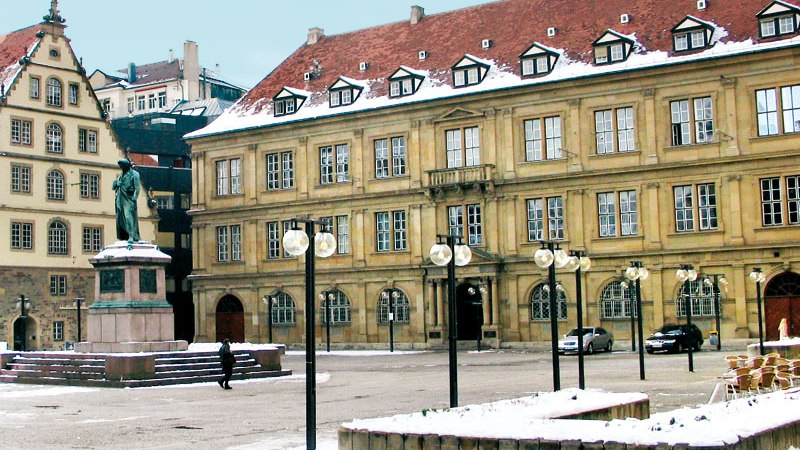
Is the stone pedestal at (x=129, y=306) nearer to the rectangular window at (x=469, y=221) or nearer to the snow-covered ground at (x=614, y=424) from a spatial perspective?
the snow-covered ground at (x=614, y=424)

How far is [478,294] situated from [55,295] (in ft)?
81.7

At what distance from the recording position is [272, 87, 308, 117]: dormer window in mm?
70250

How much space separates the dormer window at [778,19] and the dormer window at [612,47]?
6.67m

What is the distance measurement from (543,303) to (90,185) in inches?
1136

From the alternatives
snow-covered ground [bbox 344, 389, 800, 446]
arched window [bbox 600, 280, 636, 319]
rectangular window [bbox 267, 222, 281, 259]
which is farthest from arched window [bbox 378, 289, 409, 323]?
snow-covered ground [bbox 344, 389, 800, 446]

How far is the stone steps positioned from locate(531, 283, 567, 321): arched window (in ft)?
78.7

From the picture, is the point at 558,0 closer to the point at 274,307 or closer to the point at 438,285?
the point at 438,285

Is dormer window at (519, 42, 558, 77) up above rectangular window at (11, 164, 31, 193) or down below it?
above

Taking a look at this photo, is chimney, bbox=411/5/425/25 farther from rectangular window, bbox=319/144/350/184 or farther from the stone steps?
the stone steps

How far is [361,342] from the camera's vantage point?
66.2 m

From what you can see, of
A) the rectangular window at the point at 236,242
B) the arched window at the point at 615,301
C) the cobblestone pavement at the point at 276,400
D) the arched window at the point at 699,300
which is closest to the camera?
the cobblestone pavement at the point at 276,400

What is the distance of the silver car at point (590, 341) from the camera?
51.2m

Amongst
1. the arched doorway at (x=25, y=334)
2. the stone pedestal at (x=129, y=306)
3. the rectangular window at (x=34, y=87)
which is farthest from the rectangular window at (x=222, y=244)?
the stone pedestal at (x=129, y=306)

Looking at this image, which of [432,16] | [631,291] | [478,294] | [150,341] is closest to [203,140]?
[432,16]
